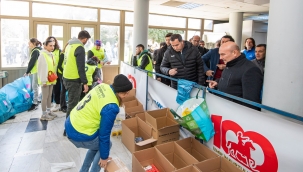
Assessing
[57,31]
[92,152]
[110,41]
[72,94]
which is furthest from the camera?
[110,41]

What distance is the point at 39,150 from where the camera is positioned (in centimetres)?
284

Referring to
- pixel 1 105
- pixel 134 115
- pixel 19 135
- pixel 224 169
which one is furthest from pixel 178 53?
pixel 1 105

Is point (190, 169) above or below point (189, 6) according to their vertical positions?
below

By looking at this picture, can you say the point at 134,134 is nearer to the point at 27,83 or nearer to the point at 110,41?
the point at 27,83

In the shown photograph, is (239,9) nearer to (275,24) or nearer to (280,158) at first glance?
(275,24)

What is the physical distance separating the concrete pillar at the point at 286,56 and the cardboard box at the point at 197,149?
0.74 m

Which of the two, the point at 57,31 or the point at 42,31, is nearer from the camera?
the point at 42,31

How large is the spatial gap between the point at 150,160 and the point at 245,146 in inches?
37.1

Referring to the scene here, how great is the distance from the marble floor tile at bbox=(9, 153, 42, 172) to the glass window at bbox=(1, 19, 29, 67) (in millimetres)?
5481

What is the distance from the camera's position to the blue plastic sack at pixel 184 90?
7.90 feet

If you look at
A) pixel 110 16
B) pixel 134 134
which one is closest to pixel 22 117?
pixel 134 134

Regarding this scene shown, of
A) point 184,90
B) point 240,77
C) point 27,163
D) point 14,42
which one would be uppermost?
point 14,42

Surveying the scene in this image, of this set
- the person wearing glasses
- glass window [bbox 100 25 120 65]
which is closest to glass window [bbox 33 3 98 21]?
glass window [bbox 100 25 120 65]

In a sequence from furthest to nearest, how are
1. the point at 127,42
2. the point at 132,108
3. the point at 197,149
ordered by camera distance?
the point at 127,42 < the point at 132,108 < the point at 197,149
